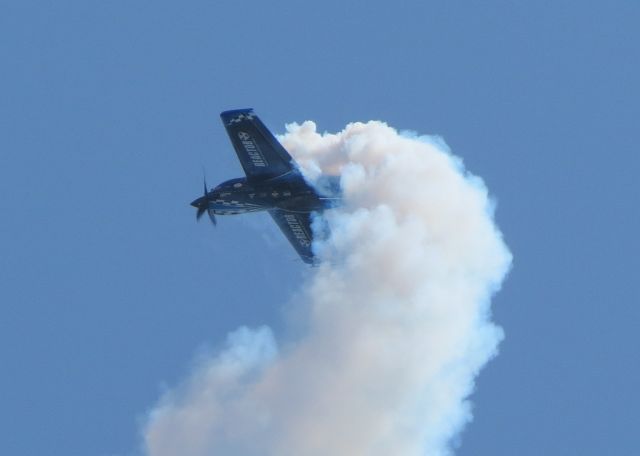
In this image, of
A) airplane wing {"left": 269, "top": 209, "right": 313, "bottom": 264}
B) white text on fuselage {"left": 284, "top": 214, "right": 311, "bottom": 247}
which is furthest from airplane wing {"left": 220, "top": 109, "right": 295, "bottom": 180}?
white text on fuselage {"left": 284, "top": 214, "right": 311, "bottom": 247}

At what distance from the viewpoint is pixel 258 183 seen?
80.6 metres

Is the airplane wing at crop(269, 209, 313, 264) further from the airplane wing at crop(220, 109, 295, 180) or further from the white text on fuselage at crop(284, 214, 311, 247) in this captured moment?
the airplane wing at crop(220, 109, 295, 180)

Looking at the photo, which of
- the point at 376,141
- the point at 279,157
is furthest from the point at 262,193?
the point at 376,141

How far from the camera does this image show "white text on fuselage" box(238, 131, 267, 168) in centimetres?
8081

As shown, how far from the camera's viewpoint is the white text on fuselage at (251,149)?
80.8 metres

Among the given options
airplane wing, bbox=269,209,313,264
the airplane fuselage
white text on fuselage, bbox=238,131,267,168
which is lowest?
the airplane fuselage

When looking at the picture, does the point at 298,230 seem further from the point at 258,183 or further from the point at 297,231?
the point at 258,183

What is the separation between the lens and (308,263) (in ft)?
286

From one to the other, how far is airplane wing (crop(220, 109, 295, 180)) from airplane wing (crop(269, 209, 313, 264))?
5.12 metres

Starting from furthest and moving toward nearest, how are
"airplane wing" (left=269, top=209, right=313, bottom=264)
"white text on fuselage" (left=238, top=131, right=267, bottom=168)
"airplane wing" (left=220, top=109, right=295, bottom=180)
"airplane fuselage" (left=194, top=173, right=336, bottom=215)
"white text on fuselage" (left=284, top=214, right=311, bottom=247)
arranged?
1. "white text on fuselage" (left=284, top=214, right=311, bottom=247)
2. "airplane wing" (left=269, top=209, right=313, bottom=264)
3. "white text on fuselage" (left=238, top=131, right=267, bottom=168)
4. "airplane wing" (left=220, top=109, right=295, bottom=180)
5. "airplane fuselage" (left=194, top=173, right=336, bottom=215)

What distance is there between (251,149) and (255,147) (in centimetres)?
36

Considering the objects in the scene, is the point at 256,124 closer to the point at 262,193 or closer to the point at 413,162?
the point at 262,193

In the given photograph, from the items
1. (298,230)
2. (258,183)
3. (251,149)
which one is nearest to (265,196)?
(258,183)

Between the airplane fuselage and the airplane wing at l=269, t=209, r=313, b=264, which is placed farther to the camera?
the airplane wing at l=269, t=209, r=313, b=264
